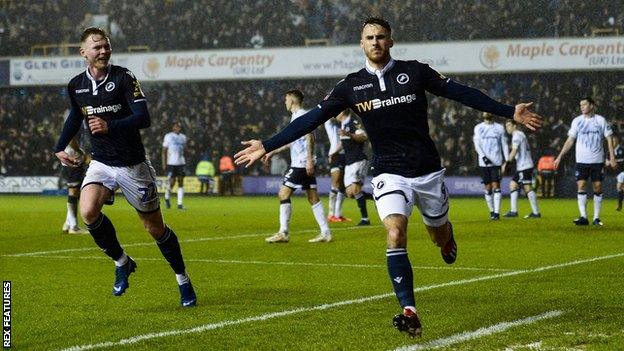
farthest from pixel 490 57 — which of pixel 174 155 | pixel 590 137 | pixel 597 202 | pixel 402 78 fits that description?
pixel 402 78

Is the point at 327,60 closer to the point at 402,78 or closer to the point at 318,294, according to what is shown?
the point at 318,294

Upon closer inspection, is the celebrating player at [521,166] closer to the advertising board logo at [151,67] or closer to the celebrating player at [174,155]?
the celebrating player at [174,155]

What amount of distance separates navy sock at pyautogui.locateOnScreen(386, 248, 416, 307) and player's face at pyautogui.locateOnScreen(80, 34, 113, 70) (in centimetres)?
312

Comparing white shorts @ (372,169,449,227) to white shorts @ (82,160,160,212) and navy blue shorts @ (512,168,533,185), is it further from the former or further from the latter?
navy blue shorts @ (512,168,533,185)

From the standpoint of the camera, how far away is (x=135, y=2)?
1820 inches

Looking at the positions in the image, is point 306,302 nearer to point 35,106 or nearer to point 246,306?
point 246,306

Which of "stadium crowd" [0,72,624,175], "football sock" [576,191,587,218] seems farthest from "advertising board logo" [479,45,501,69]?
"football sock" [576,191,587,218]

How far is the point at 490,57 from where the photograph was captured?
1571 inches

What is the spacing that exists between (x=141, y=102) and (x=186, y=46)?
37.2 meters

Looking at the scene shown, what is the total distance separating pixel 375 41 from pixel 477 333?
212 cm

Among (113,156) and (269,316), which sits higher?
(113,156)

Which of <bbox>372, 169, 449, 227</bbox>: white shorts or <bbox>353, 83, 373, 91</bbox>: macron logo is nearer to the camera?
<bbox>372, 169, 449, 227</bbox>: white shorts

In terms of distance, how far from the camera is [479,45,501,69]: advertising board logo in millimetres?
39812

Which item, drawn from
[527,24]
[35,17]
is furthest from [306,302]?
[35,17]
